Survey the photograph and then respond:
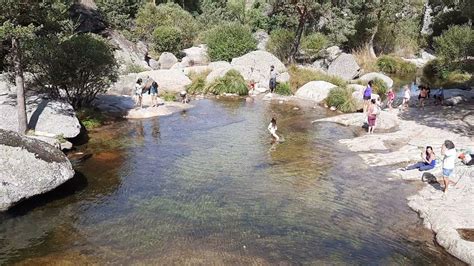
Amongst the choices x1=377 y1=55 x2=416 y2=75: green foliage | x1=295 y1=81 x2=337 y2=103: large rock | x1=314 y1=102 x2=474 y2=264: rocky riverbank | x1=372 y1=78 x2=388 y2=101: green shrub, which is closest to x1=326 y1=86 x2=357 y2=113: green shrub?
x1=295 y1=81 x2=337 y2=103: large rock

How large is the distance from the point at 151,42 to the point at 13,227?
135 feet

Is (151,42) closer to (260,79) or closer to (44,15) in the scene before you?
(260,79)

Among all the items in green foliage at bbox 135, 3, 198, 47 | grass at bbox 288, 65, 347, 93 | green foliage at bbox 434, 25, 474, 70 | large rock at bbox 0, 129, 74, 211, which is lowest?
large rock at bbox 0, 129, 74, 211

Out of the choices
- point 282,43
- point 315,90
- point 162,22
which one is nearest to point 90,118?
point 315,90

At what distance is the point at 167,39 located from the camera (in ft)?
163

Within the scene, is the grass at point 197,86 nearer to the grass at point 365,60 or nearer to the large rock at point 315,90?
the large rock at point 315,90

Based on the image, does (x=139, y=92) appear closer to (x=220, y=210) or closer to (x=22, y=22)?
(x=22, y=22)

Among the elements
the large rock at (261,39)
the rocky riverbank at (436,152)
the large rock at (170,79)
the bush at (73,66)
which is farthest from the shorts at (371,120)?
the large rock at (261,39)

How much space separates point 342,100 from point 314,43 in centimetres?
1776

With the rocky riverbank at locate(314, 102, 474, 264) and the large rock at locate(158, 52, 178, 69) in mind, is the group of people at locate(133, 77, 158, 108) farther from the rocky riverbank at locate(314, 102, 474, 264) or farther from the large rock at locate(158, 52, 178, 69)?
the large rock at locate(158, 52, 178, 69)

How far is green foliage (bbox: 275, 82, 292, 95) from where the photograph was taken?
119ft

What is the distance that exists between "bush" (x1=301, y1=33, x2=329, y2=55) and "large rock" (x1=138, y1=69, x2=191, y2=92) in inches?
612

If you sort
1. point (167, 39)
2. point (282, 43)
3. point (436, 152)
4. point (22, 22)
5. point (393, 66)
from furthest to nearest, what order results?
point (167, 39) < point (393, 66) < point (282, 43) < point (22, 22) < point (436, 152)

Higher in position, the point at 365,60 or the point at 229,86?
the point at 365,60
